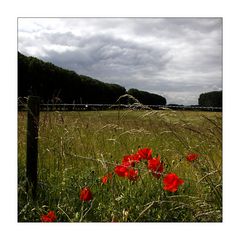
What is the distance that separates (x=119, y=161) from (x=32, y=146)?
656 mm

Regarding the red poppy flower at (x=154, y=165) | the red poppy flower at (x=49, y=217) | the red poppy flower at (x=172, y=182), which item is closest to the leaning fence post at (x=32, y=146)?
the red poppy flower at (x=49, y=217)

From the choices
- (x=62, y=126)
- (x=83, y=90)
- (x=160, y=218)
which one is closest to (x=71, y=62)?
(x=83, y=90)

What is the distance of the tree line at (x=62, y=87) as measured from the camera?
325 cm

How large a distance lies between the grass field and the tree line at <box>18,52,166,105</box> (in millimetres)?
114

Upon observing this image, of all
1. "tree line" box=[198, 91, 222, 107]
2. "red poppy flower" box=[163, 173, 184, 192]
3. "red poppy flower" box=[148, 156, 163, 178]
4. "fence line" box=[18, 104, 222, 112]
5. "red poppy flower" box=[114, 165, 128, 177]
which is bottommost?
"red poppy flower" box=[163, 173, 184, 192]

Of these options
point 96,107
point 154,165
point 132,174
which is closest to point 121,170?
point 132,174

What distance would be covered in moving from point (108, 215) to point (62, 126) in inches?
31.7

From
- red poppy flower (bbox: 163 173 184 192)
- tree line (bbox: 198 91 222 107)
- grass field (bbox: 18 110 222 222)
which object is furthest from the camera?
tree line (bbox: 198 91 222 107)

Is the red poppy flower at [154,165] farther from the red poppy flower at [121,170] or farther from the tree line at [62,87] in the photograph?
the tree line at [62,87]

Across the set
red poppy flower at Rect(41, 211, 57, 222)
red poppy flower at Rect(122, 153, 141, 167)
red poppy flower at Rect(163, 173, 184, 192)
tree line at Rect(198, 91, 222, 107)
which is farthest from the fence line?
Answer: red poppy flower at Rect(41, 211, 57, 222)

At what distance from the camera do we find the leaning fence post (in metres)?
3.25

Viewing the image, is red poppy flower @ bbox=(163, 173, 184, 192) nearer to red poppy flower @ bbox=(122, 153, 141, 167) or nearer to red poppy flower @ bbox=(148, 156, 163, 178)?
red poppy flower @ bbox=(148, 156, 163, 178)
